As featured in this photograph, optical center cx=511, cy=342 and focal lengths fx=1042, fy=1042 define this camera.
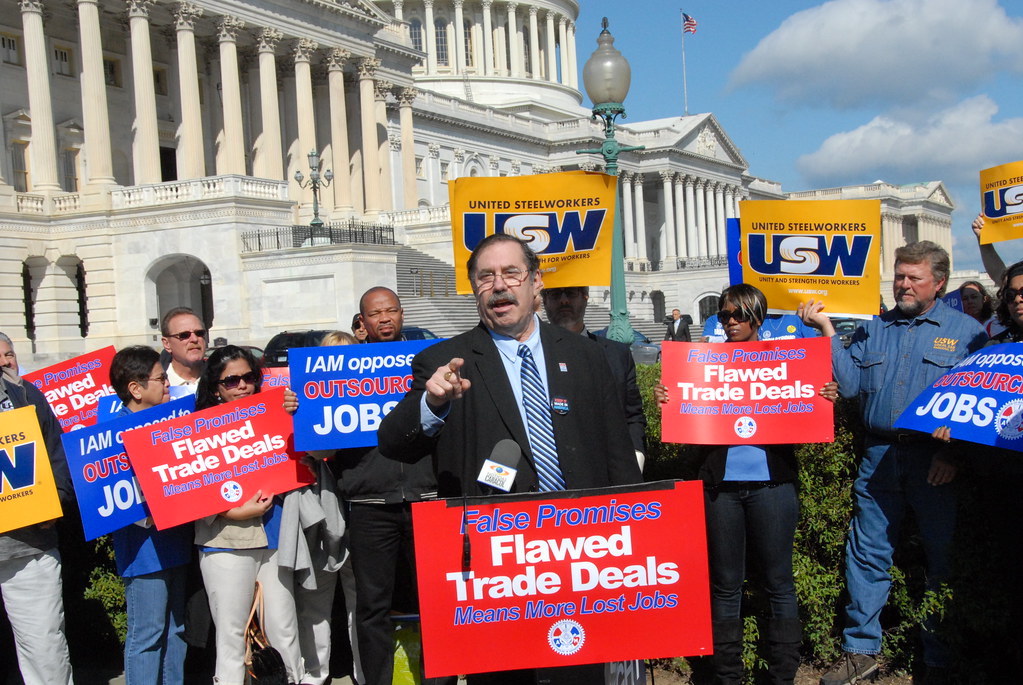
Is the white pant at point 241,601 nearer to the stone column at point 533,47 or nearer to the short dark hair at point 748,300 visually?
the short dark hair at point 748,300

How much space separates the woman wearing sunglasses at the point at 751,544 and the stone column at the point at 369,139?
4348 centimetres

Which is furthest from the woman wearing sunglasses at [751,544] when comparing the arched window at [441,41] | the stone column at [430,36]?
the arched window at [441,41]

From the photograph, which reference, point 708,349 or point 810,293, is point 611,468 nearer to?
point 708,349

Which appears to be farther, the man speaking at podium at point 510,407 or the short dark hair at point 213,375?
the short dark hair at point 213,375

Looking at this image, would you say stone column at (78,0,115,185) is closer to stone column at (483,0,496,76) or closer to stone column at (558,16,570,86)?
stone column at (483,0,496,76)

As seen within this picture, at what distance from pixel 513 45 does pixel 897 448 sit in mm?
87746

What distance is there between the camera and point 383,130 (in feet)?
168

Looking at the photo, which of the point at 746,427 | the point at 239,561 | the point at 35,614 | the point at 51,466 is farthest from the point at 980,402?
the point at 35,614

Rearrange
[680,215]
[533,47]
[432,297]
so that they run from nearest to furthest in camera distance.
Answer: [432,297]
[680,215]
[533,47]

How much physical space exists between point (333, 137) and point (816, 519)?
140ft

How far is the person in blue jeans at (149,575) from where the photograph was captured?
582cm

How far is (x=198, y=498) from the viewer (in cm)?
580

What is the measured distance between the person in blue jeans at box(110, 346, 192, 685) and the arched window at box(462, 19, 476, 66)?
279 ft

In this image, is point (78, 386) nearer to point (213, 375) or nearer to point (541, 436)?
point (213, 375)
